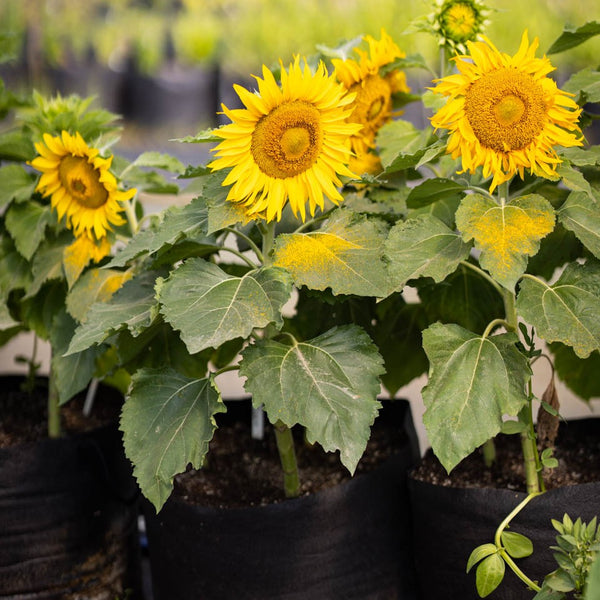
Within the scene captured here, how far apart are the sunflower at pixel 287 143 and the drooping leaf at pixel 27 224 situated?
38 cm

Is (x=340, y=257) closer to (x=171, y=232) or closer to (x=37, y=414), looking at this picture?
(x=171, y=232)

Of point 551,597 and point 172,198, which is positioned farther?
point 172,198

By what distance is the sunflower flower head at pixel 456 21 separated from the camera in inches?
38.8

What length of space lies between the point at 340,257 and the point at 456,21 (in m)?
0.35

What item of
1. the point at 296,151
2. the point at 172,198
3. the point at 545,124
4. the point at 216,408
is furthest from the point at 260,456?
the point at 172,198

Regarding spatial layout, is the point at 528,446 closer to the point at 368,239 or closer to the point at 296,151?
the point at 368,239

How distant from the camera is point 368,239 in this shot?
0.88 m

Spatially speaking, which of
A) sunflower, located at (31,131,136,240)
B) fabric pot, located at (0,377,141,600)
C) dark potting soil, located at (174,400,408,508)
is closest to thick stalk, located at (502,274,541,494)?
dark potting soil, located at (174,400,408,508)

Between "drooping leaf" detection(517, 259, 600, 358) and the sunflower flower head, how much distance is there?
32 cm

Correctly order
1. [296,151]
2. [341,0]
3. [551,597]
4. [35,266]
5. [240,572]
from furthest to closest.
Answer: [341,0]
[35,266]
[240,572]
[296,151]
[551,597]

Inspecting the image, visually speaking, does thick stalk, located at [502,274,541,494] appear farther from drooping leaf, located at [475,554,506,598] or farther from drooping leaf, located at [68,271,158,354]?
drooping leaf, located at [68,271,158,354]

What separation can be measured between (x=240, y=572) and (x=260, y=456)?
228mm

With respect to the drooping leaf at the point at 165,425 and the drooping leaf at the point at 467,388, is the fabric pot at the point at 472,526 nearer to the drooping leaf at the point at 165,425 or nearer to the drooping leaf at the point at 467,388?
the drooping leaf at the point at 467,388

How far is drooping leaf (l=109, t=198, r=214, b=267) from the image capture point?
2.90ft
